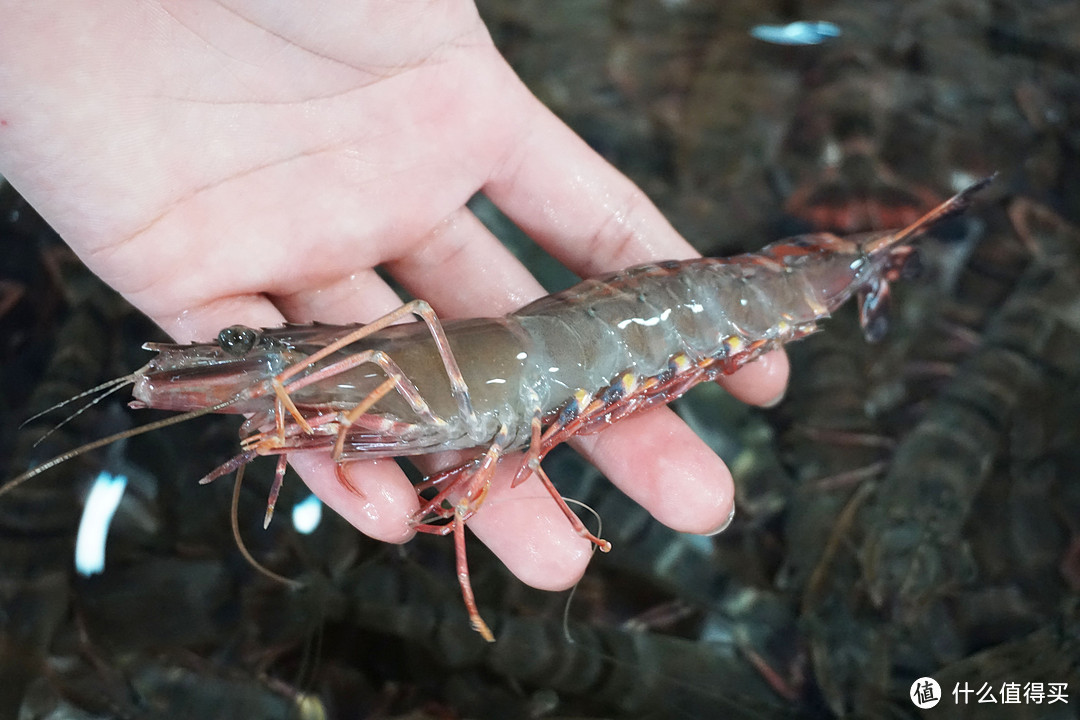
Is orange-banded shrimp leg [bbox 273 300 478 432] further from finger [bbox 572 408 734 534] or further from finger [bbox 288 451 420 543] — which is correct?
finger [bbox 572 408 734 534]

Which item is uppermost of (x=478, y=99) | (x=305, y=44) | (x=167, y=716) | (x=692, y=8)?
(x=305, y=44)

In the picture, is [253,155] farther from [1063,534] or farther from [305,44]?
[1063,534]

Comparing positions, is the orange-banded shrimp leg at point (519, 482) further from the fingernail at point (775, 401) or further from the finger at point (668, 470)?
the fingernail at point (775, 401)

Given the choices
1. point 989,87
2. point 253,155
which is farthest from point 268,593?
point 989,87

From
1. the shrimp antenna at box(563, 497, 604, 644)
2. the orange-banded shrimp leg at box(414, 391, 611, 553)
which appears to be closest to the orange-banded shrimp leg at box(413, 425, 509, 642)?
the orange-banded shrimp leg at box(414, 391, 611, 553)

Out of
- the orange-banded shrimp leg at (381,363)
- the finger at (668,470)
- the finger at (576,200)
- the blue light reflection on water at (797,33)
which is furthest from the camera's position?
the blue light reflection on water at (797,33)

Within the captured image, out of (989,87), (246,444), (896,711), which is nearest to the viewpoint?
(246,444)

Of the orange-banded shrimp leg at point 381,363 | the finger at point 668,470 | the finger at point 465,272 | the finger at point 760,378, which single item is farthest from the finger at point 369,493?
the finger at point 760,378
